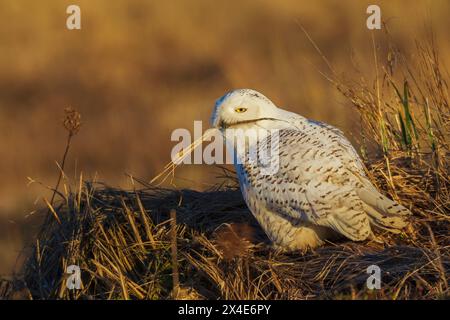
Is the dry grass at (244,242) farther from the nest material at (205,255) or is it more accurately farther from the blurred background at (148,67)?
the blurred background at (148,67)

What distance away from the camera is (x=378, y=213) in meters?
5.85

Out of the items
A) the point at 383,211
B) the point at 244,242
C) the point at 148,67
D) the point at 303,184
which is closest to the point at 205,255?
the point at 244,242

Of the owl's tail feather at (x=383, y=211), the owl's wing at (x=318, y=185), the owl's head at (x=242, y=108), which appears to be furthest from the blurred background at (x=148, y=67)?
the owl's tail feather at (x=383, y=211)

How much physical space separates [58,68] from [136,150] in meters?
2.30

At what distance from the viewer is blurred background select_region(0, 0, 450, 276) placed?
431 inches

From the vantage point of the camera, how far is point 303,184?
19.3 feet

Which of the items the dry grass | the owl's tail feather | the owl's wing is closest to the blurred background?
the dry grass

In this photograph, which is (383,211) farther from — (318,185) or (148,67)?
(148,67)

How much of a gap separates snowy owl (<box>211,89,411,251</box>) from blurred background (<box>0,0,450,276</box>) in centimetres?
394

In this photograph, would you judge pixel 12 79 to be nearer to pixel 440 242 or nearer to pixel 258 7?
pixel 258 7

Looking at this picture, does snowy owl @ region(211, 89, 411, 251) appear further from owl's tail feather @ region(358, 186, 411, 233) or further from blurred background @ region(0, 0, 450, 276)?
blurred background @ region(0, 0, 450, 276)

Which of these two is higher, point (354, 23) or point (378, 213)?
point (354, 23)
